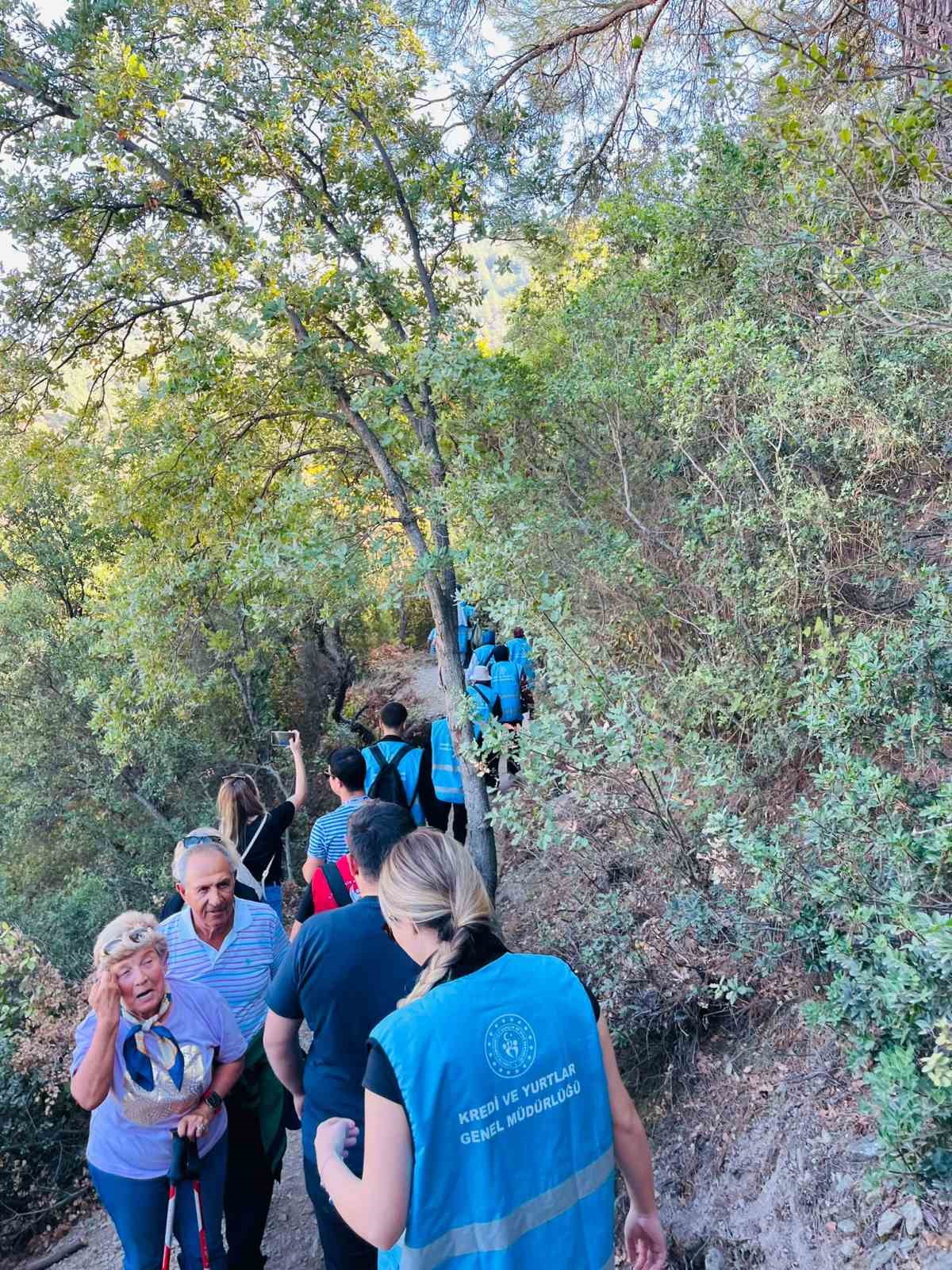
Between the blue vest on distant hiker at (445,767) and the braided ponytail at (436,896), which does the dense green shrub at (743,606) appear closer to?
the blue vest on distant hiker at (445,767)

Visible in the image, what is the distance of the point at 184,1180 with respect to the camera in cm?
289

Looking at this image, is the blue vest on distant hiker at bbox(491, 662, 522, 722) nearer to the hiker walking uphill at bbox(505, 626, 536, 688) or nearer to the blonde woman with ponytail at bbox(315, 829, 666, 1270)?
the hiker walking uphill at bbox(505, 626, 536, 688)

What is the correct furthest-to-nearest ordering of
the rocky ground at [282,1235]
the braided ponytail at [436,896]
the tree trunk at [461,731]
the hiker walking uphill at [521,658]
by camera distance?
1. the hiker walking uphill at [521,658]
2. the tree trunk at [461,731]
3. the rocky ground at [282,1235]
4. the braided ponytail at [436,896]

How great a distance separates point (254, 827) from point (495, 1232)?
321 centimetres

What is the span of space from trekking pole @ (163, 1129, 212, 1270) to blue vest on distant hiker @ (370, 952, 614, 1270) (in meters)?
1.32

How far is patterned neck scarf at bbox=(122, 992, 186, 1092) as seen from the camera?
280 centimetres

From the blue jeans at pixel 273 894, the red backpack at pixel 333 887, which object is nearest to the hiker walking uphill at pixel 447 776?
the blue jeans at pixel 273 894

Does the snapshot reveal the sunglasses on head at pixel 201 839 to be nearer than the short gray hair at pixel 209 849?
No

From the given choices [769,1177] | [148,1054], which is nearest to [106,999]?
[148,1054]

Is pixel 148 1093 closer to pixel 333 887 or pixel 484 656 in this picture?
pixel 333 887

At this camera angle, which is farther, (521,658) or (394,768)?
(521,658)

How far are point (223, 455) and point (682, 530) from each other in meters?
3.66

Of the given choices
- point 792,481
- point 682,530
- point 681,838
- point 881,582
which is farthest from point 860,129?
point 681,838

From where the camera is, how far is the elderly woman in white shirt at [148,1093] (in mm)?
2781
